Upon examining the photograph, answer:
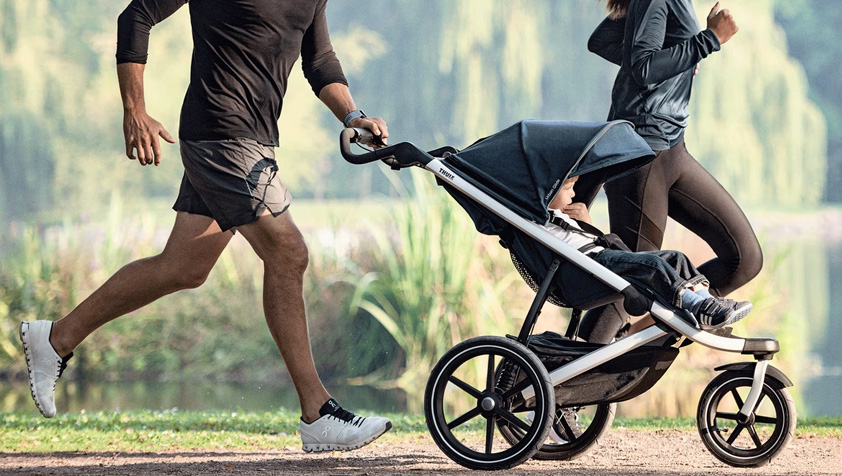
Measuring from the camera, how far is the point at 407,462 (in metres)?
3.56

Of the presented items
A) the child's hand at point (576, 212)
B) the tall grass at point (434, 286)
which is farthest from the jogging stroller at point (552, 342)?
the tall grass at point (434, 286)

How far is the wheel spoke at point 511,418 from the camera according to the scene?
313 cm

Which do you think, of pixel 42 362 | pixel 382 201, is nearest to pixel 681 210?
pixel 42 362

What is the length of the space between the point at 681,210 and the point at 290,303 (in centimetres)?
143

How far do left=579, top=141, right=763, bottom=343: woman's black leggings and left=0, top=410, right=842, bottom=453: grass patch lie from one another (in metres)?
1.18

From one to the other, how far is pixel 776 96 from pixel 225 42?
51.4 feet

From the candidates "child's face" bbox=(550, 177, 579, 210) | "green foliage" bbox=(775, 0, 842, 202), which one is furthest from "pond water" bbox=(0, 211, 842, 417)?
"green foliage" bbox=(775, 0, 842, 202)

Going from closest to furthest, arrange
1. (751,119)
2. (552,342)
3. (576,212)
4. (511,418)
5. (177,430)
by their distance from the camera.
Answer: (511,418) < (552,342) < (576,212) < (177,430) < (751,119)

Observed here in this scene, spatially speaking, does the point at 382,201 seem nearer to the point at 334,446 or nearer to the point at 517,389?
the point at 334,446

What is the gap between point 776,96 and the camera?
57.5 feet

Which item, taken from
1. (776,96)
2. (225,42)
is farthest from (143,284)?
(776,96)

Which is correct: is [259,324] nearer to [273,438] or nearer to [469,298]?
[469,298]

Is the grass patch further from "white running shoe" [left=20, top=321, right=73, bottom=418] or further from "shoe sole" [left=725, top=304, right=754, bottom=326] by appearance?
"shoe sole" [left=725, top=304, right=754, bottom=326]

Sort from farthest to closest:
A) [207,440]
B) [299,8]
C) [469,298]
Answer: [469,298] < [207,440] < [299,8]
